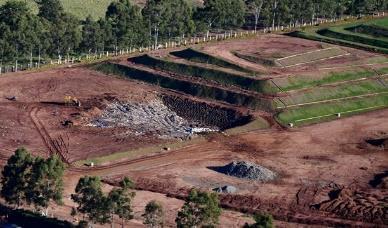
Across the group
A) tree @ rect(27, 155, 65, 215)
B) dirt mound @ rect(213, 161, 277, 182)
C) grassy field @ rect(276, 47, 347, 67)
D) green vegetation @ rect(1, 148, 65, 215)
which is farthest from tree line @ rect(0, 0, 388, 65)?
tree @ rect(27, 155, 65, 215)

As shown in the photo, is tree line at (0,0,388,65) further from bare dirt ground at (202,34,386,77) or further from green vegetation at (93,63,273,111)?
bare dirt ground at (202,34,386,77)

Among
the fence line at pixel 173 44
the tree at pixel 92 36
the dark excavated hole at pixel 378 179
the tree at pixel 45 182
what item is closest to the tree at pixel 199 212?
the tree at pixel 45 182

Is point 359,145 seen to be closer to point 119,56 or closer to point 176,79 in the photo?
point 176,79

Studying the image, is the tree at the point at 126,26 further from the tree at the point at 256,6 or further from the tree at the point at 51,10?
the tree at the point at 256,6

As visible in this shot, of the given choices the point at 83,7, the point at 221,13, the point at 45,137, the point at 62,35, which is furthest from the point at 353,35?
the point at 45,137

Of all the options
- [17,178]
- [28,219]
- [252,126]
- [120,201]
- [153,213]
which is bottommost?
[28,219]

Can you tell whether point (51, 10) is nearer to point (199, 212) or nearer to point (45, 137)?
point (45, 137)
